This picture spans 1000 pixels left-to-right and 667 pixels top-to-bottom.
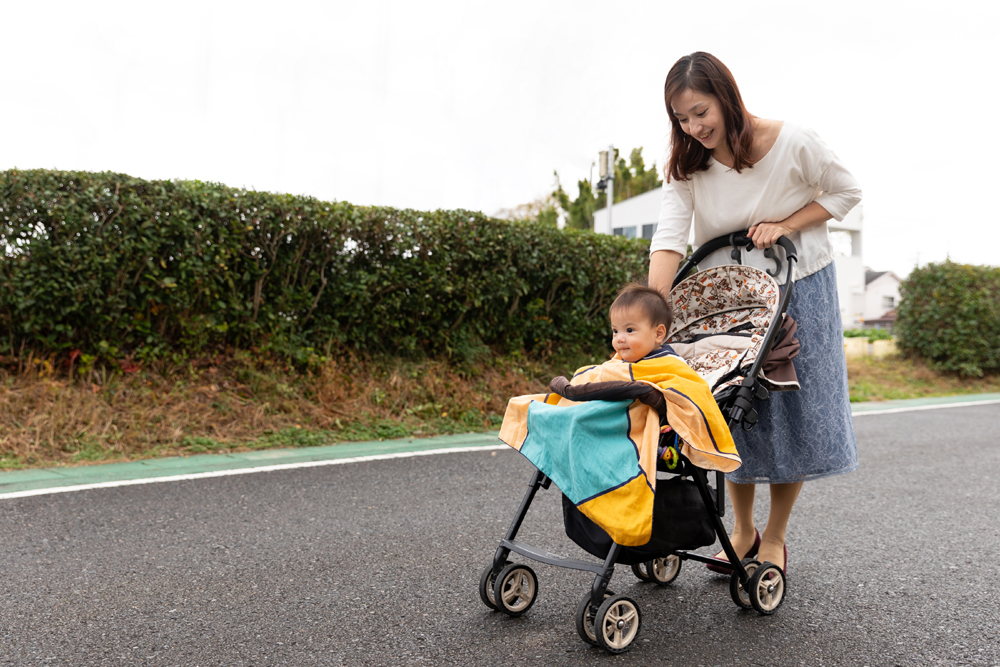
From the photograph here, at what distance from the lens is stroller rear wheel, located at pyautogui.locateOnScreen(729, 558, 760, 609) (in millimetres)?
2693

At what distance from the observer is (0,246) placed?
5551 mm

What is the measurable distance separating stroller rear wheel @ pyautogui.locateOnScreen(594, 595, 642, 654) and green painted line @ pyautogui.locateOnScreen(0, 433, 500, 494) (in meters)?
3.36

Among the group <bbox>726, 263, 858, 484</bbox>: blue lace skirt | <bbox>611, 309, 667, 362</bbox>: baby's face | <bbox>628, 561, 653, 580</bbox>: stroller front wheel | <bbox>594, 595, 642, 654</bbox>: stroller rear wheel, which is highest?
<bbox>611, 309, 667, 362</bbox>: baby's face

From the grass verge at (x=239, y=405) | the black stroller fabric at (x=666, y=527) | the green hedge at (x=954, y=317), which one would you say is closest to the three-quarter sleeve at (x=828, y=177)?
the black stroller fabric at (x=666, y=527)

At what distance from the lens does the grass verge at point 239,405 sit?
5281mm

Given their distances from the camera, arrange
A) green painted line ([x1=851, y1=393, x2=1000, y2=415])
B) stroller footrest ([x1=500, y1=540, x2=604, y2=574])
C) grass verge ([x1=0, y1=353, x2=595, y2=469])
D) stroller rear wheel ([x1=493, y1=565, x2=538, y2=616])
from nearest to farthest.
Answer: stroller footrest ([x1=500, y1=540, x2=604, y2=574]) → stroller rear wheel ([x1=493, y1=565, x2=538, y2=616]) → grass verge ([x1=0, y1=353, x2=595, y2=469]) → green painted line ([x1=851, y1=393, x2=1000, y2=415])

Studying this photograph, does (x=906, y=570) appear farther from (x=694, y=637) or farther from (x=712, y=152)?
(x=712, y=152)

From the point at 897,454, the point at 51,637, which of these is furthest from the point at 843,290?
the point at 51,637

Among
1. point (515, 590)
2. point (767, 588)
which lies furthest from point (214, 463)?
point (767, 588)

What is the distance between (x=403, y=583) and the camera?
2.94 metres

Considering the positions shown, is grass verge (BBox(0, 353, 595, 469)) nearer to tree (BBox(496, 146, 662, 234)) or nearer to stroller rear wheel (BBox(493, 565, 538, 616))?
stroller rear wheel (BBox(493, 565, 538, 616))

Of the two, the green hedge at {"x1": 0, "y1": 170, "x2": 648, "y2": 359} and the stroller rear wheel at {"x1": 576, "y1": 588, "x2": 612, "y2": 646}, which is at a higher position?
the green hedge at {"x1": 0, "y1": 170, "x2": 648, "y2": 359}

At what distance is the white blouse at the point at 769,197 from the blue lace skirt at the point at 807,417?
0.13 metres

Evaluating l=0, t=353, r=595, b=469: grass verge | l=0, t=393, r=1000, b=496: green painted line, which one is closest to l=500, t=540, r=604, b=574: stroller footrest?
l=0, t=393, r=1000, b=496: green painted line
